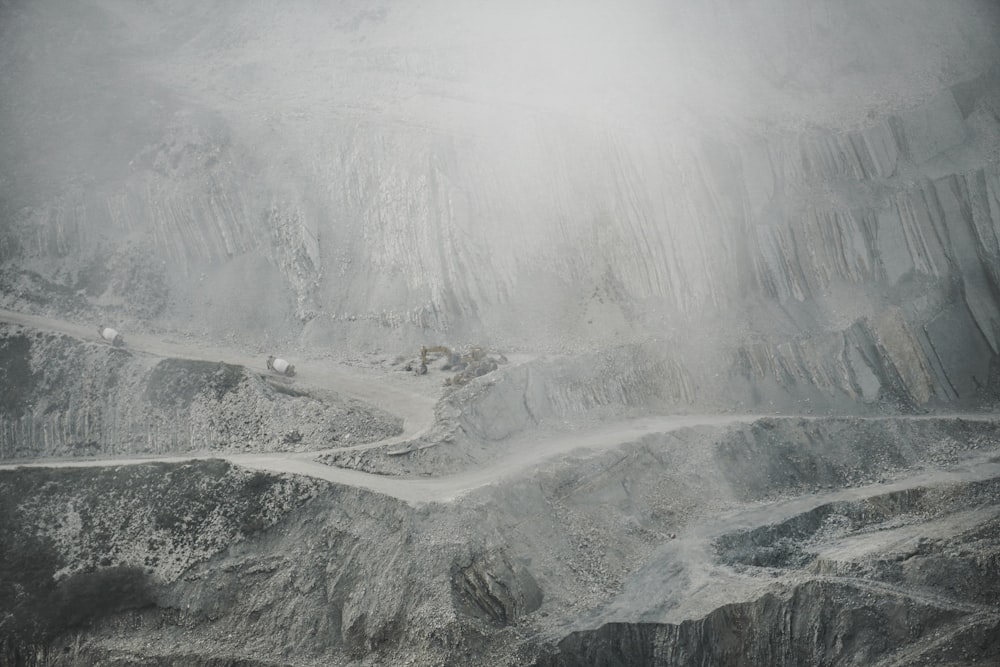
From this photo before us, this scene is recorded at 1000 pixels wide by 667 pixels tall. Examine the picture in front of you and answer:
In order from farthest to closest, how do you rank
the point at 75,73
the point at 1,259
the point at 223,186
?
the point at 75,73
the point at 223,186
the point at 1,259

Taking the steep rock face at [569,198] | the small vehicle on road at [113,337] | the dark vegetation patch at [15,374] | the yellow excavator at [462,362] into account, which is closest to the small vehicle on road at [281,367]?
the steep rock face at [569,198]

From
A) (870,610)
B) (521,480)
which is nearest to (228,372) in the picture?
(521,480)

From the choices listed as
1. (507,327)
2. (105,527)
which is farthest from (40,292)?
(507,327)

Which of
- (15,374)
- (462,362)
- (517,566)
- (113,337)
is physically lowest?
(517,566)

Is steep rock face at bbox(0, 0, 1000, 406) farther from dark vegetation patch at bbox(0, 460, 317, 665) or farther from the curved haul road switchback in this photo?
dark vegetation patch at bbox(0, 460, 317, 665)

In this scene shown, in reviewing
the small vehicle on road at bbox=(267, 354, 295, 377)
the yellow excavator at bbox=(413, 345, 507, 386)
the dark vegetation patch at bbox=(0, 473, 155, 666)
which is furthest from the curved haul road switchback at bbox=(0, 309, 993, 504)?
the dark vegetation patch at bbox=(0, 473, 155, 666)

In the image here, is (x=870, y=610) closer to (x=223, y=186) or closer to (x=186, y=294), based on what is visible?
(x=186, y=294)

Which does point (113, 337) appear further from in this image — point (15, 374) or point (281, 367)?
point (281, 367)
